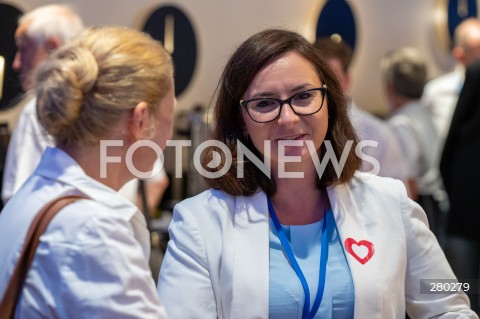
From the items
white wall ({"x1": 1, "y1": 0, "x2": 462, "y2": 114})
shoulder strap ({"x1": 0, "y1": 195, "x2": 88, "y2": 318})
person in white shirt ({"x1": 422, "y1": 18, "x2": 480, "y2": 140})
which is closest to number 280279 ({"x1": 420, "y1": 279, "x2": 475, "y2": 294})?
shoulder strap ({"x1": 0, "y1": 195, "x2": 88, "y2": 318})

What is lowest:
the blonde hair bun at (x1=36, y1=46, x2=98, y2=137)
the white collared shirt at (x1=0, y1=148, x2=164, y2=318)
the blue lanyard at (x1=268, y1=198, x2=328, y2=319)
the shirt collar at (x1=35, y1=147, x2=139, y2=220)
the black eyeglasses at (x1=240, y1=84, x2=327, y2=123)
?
the blue lanyard at (x1=268, y1=198, x2=328, y2=319)

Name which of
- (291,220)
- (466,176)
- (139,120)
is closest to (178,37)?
(466,176)

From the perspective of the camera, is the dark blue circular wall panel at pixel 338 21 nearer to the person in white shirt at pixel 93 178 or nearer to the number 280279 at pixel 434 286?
the number 280279 at pixel 434 286

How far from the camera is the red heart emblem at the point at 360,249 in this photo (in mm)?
2213

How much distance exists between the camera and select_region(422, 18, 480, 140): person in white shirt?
238 inches

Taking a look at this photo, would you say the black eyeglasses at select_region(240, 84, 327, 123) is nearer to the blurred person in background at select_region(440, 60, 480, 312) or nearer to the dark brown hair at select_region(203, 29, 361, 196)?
the dark brown hair at select_region(203, 29, 361, 196)

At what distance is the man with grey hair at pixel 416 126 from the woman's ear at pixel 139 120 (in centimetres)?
391

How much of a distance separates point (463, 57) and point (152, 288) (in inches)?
190

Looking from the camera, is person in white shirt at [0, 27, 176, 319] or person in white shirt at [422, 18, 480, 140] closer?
person in white shirt at [0, 27, 176, 319]

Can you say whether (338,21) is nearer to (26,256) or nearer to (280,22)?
(280,22)

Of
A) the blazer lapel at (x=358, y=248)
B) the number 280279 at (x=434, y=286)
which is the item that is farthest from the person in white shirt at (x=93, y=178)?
the number 280279 at (x=434, y=286)

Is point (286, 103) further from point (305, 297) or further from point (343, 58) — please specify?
point (343, 58)

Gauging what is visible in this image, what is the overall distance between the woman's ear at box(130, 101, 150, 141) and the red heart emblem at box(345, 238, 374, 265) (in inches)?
26.2

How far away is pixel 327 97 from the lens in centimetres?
244
